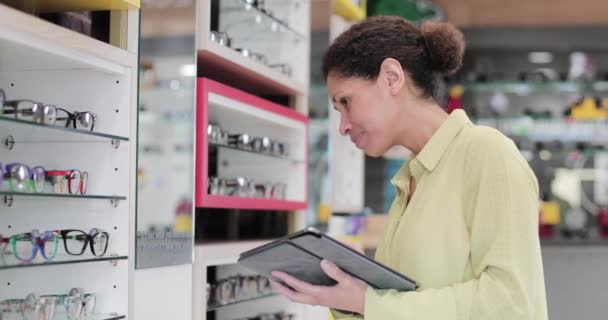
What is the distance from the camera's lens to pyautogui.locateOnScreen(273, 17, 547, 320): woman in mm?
1645

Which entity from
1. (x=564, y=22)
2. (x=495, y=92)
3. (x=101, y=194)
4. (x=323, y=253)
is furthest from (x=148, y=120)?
(x=323, y=253)

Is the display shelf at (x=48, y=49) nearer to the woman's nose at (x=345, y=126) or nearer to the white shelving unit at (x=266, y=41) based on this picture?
the woman's nose at (x=345, y=126)

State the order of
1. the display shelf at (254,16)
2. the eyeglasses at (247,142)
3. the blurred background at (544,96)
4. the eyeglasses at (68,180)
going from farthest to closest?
the blurred background at (544,96), the display shelf at (254,16), the eyeglasses at (247,142), the eyeglasses at (68,180)

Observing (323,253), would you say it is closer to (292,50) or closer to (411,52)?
(411,52)

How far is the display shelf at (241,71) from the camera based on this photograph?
8.61ft

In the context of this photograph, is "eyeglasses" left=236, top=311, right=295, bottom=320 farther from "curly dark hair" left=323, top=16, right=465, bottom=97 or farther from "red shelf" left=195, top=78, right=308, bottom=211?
"curly dark hair" left=323, top=16, right=465, bottom=97

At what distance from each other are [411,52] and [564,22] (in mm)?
5981

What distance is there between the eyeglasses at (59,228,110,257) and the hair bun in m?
0.90

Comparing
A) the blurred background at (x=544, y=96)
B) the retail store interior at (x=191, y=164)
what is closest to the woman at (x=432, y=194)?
the retail store interior at (x=191, y=164)

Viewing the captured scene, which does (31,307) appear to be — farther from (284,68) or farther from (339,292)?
(284,68)

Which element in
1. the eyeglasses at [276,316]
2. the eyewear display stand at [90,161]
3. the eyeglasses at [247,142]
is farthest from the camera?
the eyeglasses at [276,316]

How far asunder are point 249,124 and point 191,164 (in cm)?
31

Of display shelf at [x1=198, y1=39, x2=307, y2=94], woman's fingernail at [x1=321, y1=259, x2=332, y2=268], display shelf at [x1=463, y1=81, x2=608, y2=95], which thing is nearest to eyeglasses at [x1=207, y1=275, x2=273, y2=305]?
display shelf at [x1=198, y1=39, x2=307, y2=94]

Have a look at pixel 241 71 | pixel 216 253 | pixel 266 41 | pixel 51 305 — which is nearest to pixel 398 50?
pixel 51 305
